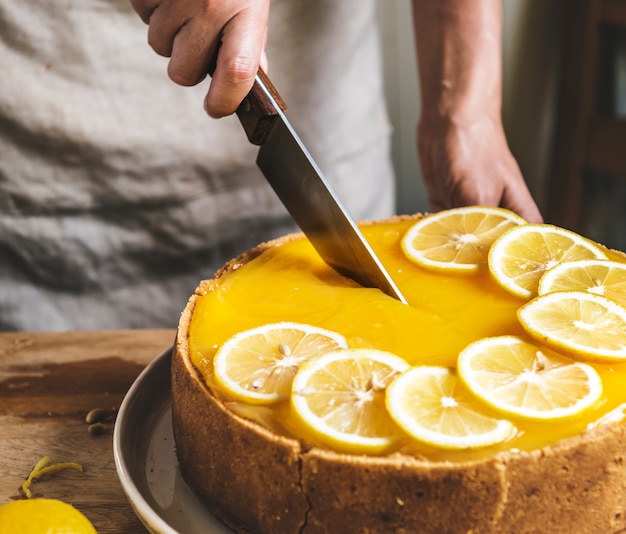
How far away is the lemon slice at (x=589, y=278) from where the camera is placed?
151 centimetres

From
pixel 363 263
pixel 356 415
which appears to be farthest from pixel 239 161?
pixel 356 415

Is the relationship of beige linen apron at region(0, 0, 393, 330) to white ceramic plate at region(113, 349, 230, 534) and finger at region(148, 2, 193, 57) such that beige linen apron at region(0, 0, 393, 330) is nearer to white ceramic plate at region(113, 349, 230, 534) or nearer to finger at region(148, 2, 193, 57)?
finger at region(148, 2, 193, 57)

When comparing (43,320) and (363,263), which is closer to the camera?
(363,263)

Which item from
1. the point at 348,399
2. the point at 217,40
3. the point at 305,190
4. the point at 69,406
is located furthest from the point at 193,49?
the point at 69,406

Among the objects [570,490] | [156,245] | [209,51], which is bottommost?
[156,245]

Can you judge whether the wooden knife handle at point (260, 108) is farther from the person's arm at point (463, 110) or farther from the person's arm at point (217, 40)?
the person's arm at point (463, 110)

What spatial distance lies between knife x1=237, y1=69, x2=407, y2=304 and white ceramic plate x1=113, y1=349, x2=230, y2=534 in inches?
17.1

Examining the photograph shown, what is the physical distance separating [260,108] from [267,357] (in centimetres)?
51

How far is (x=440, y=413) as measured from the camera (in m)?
1.20

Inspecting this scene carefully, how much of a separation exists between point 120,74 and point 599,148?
2480 millimetres

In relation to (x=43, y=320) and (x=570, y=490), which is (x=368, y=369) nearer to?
(x=570, y=490)

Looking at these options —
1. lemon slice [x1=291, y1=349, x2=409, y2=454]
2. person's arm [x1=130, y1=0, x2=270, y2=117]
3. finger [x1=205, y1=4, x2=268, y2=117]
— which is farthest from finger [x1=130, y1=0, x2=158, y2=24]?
lemon slice [x1=291, y1=349, x2=409, y2=454]

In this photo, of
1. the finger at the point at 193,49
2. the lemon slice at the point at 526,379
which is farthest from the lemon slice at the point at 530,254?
the finger at the point at 193,49

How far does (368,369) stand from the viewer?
1293 mm
